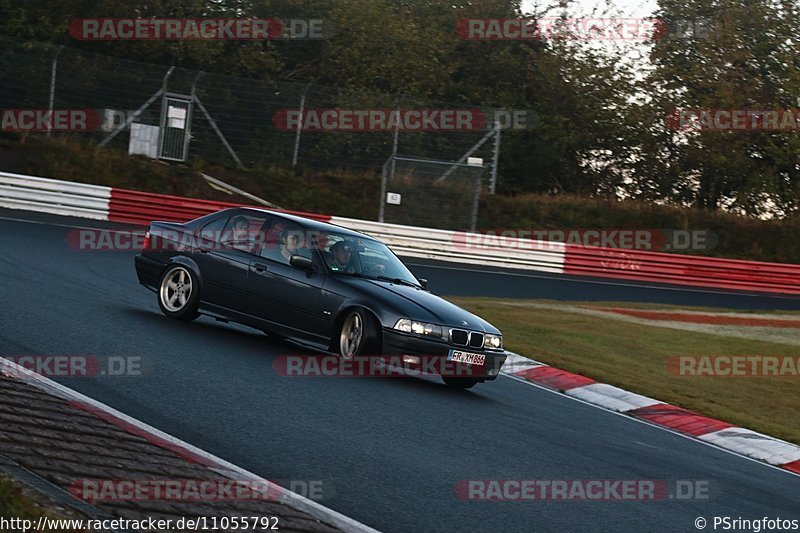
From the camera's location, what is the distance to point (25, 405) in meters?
6.55

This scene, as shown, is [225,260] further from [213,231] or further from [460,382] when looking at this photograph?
[460,382]

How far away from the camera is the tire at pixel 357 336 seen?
412 inches

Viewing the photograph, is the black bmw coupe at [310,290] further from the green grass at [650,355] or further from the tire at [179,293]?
the green grass at [650,355]

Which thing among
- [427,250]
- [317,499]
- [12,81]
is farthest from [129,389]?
[12,81]

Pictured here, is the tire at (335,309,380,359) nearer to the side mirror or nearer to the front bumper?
the front bumper

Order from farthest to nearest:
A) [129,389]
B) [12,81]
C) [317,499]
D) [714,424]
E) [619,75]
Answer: [619,75]
[12,81]
[714,424]
[129,389]
[317,499]

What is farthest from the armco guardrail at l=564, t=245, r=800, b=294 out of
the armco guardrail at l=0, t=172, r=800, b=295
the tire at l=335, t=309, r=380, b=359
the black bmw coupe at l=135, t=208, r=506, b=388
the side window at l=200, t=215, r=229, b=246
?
the tire at l=335, t=309, r=380, b=359

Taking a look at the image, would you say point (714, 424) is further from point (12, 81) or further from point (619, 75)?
point (619, 75)

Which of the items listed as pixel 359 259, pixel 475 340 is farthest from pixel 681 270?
pixel 475 340

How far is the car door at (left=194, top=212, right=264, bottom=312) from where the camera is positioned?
11531mm

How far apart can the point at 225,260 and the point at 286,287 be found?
938 mm

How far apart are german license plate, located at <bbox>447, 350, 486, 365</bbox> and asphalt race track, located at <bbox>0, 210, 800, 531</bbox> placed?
1.09ft

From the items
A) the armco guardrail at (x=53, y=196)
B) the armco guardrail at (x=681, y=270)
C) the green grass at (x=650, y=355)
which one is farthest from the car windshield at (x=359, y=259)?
the armco guardrail at (x=681, y=270)

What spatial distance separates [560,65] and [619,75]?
238 cm
